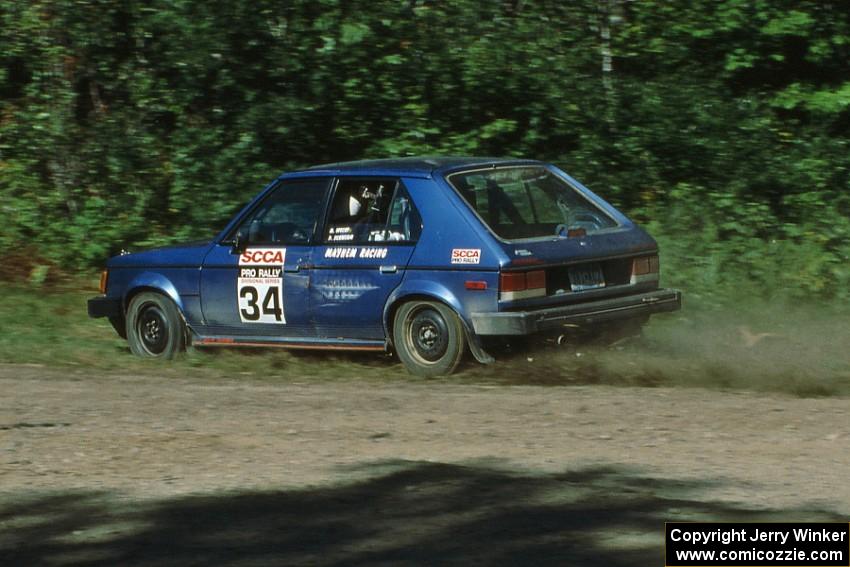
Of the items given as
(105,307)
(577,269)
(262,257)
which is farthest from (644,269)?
(105,307)

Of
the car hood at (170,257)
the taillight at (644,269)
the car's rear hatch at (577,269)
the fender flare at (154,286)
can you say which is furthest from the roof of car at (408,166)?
the fender flare at (154,286)

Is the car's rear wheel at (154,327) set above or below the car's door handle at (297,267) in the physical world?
below

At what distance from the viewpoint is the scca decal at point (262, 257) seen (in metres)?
10.5

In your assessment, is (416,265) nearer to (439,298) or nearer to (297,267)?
(439,298)

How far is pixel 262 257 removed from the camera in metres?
10.6

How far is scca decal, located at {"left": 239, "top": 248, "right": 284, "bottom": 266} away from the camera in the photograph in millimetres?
10484

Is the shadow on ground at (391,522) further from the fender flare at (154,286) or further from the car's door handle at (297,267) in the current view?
the fender flare at (154,286)

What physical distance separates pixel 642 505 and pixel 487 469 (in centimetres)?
105

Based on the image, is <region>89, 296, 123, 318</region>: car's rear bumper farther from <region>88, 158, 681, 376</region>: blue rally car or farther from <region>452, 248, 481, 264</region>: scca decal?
<region>452, 248, 481, 264</region>: scca decal

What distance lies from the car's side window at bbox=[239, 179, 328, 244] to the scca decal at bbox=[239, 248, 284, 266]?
0.25 feet

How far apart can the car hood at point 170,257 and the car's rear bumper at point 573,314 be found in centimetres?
260

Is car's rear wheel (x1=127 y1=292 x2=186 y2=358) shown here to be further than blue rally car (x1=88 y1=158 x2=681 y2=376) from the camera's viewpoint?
Yes

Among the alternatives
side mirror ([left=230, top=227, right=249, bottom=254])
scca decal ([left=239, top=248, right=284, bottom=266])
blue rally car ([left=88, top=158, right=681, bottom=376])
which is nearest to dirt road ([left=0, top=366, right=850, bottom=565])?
blue rally car ([left=88, top=158, right=681, bottom=376])

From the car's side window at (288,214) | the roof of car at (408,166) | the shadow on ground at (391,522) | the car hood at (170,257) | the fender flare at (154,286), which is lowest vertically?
the shadow on ground at (391,522)
